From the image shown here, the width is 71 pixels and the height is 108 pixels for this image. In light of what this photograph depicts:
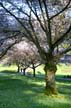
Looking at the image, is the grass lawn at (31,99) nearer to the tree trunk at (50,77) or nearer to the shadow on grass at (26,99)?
the shadow on grass at (26,99)

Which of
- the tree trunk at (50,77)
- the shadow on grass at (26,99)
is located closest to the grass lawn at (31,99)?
the shadow on grass at (26,99)

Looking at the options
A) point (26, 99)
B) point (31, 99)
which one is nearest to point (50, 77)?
point (31, 99)

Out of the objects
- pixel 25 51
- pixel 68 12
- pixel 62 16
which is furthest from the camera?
pixel 25 51

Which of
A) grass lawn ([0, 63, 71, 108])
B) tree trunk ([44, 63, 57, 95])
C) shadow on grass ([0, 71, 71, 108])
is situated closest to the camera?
shadow on grass ([0, 71, 71, 108])

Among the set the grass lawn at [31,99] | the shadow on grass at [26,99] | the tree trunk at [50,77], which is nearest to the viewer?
the shadow on grass at [26,99]

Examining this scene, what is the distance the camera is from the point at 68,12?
2173 centimetres

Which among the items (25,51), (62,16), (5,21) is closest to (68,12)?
(62,16)

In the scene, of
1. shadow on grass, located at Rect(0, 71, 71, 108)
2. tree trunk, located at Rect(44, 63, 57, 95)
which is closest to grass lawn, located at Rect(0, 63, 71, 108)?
shadow on grass, located at Rect(0, 71, 71, 108)

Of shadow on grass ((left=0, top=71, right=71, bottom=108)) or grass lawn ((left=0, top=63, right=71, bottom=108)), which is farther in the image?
grass lawn ((left=0, top=63, right=71, bottom=108))

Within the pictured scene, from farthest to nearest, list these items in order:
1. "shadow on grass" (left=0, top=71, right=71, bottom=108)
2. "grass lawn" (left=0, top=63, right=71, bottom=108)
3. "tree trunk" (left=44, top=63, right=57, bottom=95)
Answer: "tree trunk" (left=44, top=63, right=57, bottom=95) < "grass lawn" (left=0, top=63, right=71, bottom=108) < "shadow on grass" (left=0, top=71, right=71, bottom=108)

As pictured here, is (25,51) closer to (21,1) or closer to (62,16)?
(62,16)

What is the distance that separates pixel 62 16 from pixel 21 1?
14.9ft

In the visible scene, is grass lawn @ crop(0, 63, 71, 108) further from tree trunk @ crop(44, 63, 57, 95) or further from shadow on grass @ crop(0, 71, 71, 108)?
tree trunk @ crop(44, 63, 57, 95)

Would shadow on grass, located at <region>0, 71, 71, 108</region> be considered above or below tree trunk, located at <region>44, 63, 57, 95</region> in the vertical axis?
below
